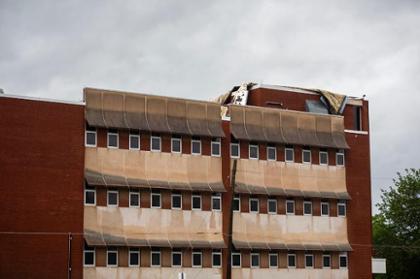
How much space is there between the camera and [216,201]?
67.4 m

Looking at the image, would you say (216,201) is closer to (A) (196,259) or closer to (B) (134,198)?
(A) (196,259)

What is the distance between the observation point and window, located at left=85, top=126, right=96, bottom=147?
6266cm

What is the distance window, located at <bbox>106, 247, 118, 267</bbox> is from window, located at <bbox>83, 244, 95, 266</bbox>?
1.11m

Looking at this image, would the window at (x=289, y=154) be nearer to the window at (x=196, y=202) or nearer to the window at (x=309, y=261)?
the window at (x=309, y=261)

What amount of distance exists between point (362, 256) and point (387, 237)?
2215cm

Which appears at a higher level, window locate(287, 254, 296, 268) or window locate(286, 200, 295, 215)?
window locate(286, 200, 295, 215)

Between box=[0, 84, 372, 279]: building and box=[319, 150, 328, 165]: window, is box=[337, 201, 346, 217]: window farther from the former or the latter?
box=[319, 150, 328, 165]: window

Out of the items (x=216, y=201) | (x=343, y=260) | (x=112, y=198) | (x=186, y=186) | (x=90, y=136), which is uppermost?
(x=90, y=136)

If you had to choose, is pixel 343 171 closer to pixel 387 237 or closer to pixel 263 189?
pixel 263 189

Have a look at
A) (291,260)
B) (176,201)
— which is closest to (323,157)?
(291,260)

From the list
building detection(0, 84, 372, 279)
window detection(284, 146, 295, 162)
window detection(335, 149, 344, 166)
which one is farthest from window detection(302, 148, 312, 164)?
window detection(335, 149, 344, 166)

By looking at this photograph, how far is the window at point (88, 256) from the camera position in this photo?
2419 inches

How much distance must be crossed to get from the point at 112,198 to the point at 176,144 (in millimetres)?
6248

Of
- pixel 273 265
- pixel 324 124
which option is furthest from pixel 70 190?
pixel 324 124
